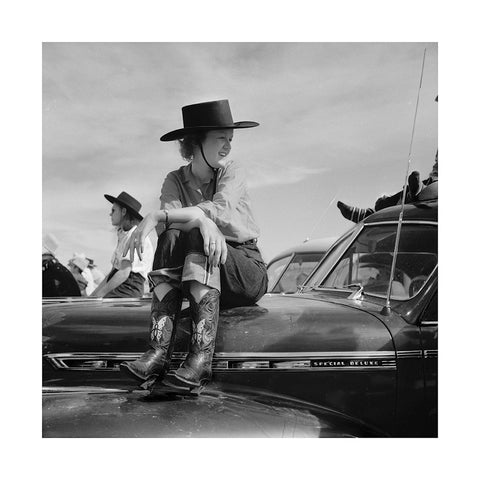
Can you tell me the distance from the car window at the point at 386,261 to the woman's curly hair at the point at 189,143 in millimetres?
947

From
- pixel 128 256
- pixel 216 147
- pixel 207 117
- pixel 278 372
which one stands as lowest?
pixel 278 372

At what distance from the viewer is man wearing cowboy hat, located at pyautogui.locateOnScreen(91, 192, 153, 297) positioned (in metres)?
3.12

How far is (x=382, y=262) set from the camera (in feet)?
Result: 9.45

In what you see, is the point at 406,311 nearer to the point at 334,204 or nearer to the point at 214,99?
the point at 334,204

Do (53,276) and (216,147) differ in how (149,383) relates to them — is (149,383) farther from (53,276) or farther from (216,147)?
(53,276)

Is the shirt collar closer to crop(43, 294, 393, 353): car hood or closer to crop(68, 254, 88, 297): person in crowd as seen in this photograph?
crop(43, 294, 393, 353): car hood

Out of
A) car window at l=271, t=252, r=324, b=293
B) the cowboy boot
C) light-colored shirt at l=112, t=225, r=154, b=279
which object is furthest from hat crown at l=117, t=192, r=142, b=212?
car window at l=271, t=252, r=324, b=293

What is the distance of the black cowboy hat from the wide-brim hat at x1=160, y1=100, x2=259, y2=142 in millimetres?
459

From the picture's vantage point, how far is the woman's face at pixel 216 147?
2.77 meters

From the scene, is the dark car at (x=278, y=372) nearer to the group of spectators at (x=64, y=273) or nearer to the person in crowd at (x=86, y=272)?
the group of spectators at (x=64, y=273)

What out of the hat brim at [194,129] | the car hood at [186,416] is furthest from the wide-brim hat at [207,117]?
the car hood at [186,416]

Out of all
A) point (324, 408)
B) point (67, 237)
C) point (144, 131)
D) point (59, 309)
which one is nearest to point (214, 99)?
point (144, 131)

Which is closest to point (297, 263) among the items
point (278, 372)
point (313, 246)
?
point (313, 246)

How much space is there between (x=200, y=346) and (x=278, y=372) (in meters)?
0.34
